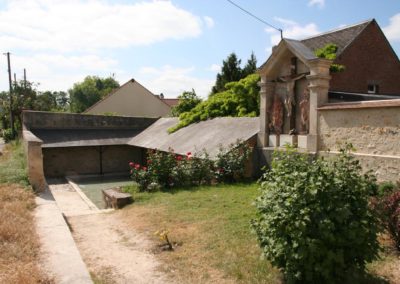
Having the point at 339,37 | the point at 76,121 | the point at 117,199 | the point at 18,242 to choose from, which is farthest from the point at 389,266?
the point at 76,121

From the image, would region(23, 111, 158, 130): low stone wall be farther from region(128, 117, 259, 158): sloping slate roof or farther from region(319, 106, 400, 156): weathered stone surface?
region(319, 106, 400, 156): weathered stone surface

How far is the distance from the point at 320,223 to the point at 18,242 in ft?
15.3

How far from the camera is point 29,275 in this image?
4348mm

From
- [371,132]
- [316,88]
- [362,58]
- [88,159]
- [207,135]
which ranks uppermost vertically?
[362,58]

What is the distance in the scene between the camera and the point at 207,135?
14211mm

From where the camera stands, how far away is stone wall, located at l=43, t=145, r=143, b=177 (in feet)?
62.4

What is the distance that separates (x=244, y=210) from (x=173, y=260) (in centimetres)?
266

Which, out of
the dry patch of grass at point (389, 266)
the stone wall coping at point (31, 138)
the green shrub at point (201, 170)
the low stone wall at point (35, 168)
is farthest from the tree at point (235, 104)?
the dry patch of grass at point (389, 266)

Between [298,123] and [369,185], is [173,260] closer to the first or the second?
[369,185]

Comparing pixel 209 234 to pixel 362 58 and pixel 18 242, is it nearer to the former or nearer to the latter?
pixel 18 242

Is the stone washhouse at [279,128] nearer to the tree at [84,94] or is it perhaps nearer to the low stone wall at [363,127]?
the low stone wall at [363,127]

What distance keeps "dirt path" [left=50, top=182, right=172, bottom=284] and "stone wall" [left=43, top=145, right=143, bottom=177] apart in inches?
446

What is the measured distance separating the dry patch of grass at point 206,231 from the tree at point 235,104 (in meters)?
7.29

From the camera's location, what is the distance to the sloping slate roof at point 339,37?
59.6 ft
